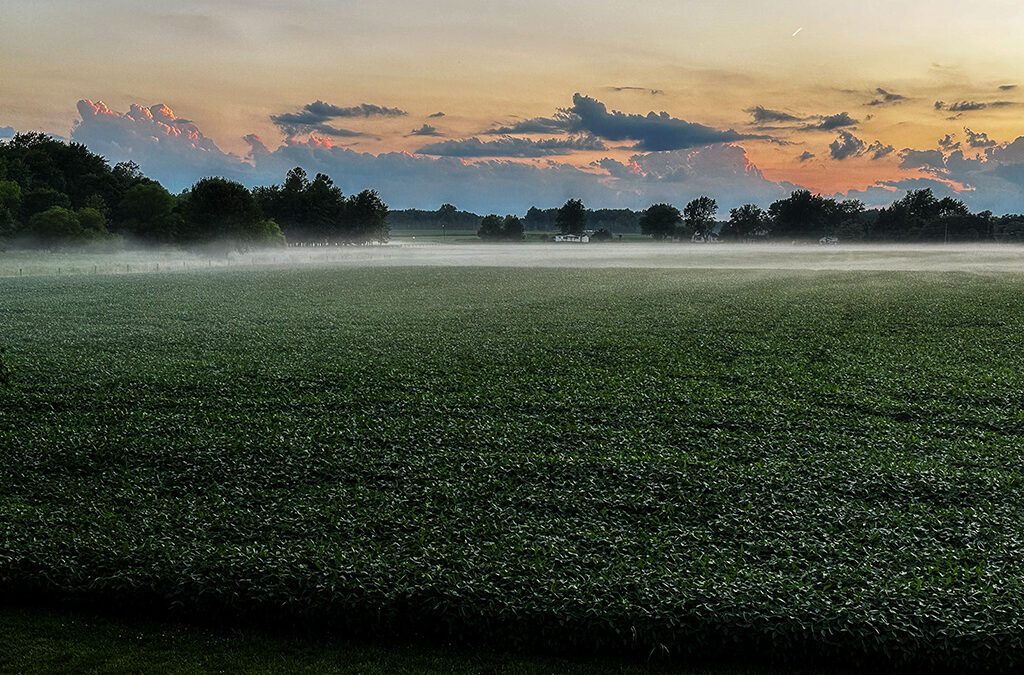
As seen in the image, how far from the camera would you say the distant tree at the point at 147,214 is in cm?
8888

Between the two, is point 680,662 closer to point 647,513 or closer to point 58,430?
point 647,513

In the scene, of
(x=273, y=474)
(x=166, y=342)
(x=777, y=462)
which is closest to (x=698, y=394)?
(x=777, y=462)

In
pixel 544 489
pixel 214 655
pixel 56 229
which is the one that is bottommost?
pixel 214 655

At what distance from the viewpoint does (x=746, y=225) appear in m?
153

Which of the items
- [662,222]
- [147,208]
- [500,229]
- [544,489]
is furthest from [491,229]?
[544,489]

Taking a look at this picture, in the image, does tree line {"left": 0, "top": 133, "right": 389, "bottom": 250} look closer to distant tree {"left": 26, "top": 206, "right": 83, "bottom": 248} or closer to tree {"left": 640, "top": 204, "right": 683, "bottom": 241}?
distant tree {"left": 26, "top": 206, "right": 83, "bottom": 248}

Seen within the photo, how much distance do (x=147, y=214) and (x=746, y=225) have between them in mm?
102351

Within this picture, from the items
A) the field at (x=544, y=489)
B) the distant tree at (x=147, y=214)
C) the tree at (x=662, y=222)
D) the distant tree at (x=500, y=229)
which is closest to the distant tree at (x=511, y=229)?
the distant tree at (x=500, y=229)

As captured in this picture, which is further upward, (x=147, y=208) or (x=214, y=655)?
(x=147, y=208)

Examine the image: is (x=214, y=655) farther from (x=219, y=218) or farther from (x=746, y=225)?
(x=746, y=225)

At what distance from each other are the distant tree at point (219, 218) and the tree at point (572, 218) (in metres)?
105

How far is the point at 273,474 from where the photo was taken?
9281mm

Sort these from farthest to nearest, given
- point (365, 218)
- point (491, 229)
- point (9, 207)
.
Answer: point (491, 229), point (365, 218), point (9, 207)

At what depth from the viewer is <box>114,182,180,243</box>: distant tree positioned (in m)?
88.9
